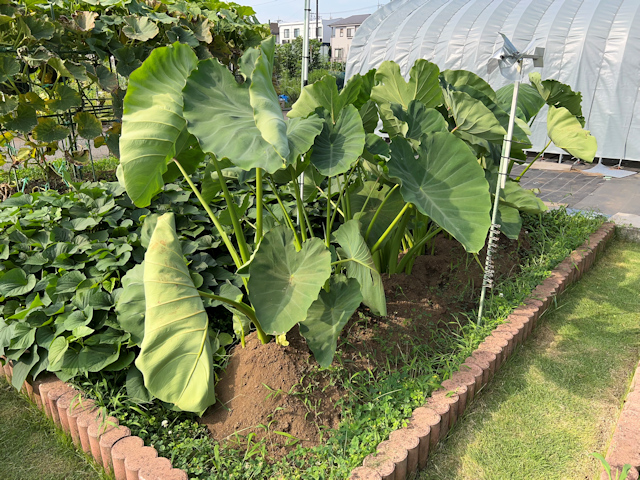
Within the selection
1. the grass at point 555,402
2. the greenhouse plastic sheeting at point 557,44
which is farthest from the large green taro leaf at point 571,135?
the greenhouse plastic sheeting at point 557,44

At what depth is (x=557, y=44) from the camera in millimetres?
6707

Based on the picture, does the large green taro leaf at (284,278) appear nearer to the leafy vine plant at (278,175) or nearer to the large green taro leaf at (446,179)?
the leafy vine plant at (278,175)

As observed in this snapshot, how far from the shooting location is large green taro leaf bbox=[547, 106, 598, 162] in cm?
251

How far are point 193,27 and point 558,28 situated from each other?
5444 mm

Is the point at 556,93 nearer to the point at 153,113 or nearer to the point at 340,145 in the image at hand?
the point at 340,145

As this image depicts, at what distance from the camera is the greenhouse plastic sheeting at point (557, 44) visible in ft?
20.8

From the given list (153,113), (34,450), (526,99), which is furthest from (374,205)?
(34,450)

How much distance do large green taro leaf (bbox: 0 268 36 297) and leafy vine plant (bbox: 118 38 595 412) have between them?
0.50 metres

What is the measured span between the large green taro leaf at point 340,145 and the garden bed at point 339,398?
0.72m

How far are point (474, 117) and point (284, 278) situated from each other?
3.70 ft

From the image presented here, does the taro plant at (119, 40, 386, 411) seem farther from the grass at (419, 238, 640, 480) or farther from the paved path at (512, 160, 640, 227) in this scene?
the paved path at (512, 160, 640, 227)

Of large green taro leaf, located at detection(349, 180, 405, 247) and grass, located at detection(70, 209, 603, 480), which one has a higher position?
large green taro leaf, located at detection(349, 180, 405, 247)

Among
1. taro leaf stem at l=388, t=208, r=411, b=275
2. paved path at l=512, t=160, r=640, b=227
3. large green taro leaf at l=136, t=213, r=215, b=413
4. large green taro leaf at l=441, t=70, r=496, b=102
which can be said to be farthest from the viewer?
paved path at l=512, t=160, r=640, b=227

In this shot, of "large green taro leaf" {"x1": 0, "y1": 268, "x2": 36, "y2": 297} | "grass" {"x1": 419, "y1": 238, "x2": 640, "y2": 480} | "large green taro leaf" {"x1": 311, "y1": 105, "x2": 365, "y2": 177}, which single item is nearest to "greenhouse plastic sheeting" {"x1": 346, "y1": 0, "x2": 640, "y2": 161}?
"grass" {"x1": 419, "y1": 238, "x2": 640, "y2": 480}
